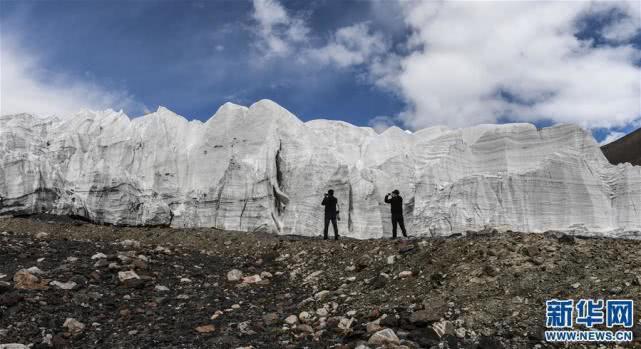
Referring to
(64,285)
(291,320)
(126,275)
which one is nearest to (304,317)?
(291,320)

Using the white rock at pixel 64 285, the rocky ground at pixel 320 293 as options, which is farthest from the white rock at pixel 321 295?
the white rock at pixel 64 285

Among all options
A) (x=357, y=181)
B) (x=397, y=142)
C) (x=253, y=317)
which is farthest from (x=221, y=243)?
(x=397, y=142)

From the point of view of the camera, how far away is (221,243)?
13172 millimetres

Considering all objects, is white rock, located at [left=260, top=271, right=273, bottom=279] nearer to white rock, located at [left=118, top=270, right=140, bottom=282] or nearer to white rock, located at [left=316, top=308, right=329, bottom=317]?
white rock, located at [left=118, top=270, right=140, bottom=282]

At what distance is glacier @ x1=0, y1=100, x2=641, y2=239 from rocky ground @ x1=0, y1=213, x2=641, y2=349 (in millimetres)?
9771

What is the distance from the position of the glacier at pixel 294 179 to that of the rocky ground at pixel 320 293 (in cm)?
977

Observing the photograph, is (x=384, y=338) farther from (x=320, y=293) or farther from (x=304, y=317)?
(x=320, y=293)

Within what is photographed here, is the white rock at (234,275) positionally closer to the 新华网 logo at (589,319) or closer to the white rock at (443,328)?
the white rock at (443,328)

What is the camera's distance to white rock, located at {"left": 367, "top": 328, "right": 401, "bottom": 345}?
5.79m

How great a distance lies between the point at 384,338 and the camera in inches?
229

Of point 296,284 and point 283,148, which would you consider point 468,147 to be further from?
point 296,284

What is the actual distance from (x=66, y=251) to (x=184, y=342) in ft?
15.8

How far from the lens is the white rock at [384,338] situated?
5793 mm

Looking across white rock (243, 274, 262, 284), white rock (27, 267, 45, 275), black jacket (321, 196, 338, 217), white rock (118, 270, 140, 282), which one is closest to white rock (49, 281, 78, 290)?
white rock (27, 267, 45, 275)
